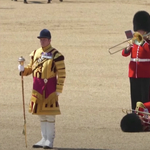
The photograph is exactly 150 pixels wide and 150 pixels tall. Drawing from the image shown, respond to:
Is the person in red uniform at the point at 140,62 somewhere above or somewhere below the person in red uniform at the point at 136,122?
above

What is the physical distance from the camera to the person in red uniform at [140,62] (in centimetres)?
1023

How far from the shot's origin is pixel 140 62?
406 inches

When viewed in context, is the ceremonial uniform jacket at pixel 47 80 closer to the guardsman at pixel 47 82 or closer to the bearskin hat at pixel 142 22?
the guardsman at pixel 47 82

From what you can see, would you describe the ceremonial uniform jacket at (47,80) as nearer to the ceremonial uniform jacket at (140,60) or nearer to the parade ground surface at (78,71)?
the parade ground surface at (78,71)

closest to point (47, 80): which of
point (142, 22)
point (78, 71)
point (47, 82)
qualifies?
point (47, 82)

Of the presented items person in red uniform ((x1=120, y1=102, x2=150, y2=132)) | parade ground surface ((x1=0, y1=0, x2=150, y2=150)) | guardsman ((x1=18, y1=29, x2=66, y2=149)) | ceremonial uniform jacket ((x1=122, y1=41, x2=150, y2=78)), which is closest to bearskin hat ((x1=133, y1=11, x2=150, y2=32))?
ceremonial uniform jacket ((x1=122, y1=41, x2=150, y2=78))

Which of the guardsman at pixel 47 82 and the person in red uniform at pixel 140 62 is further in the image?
the person in red uniform at pixel 140 62

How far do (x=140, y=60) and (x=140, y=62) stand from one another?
4cm

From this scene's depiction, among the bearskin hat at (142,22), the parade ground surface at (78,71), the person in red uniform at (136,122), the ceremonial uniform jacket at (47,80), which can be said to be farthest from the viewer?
the parade ground surface at (78,71)

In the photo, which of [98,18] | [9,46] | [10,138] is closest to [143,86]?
[10,138]

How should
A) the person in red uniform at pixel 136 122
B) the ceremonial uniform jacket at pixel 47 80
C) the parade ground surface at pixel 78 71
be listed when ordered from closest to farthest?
the person in red uniform at pixel 136 122 → the ceremonial uniform jacket at pixel 47 80 → the parade ground surface at pixel 78 71

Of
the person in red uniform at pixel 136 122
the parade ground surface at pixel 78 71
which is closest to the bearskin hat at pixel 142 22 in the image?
the parade ground surface at pixel 78 71

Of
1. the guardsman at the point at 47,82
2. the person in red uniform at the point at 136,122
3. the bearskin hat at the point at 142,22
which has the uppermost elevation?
the bearskin hat at the point at 142,22

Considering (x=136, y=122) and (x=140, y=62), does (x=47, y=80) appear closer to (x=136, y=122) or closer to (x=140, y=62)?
(x=140, y=62)
